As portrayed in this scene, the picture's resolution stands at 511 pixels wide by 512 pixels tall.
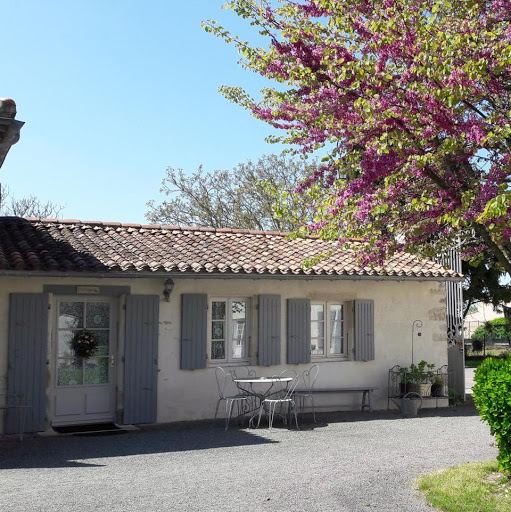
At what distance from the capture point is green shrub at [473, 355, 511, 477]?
242 inches

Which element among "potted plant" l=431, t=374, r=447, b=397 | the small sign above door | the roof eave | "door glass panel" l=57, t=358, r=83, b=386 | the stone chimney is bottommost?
"potted plant" l=431, t=374, r=447, b=397

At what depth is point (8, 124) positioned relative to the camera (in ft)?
23.9

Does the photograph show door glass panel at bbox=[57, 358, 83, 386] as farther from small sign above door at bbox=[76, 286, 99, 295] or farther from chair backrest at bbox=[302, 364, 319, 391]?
chair backrest at bbox=[302, 364, 319, 391]

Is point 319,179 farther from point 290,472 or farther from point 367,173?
point 290,472

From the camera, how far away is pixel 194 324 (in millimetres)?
10828

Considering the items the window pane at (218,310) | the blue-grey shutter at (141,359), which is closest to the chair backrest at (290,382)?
the window pane at (218,310)

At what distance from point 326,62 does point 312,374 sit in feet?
21.0

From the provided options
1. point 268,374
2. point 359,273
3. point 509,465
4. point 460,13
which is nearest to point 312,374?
point 268,374

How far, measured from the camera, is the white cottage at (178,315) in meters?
9.65

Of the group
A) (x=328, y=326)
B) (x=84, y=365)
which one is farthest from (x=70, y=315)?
(x=328, y=326)

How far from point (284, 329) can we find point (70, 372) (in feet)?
11.7

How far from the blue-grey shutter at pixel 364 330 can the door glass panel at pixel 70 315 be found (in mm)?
4778

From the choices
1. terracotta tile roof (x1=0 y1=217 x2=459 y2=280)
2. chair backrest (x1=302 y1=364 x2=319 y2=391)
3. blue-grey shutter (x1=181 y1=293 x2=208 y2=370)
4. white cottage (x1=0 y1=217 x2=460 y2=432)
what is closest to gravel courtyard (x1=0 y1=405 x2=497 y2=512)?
white cottage (x1=0 y1=217 x2=460 y2=432)

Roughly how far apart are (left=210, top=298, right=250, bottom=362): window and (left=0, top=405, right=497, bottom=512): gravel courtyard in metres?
1.31
